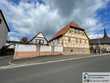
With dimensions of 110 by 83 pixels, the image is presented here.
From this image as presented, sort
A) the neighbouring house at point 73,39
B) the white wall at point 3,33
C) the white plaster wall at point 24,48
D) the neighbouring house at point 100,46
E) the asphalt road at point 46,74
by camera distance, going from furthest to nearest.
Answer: the neighbouring house at point 100,46 < the neighbouring house at point 73,39 < the white wall at point 3,33 < the white plaster wall at point 24,48 < the asphalt road at point 46,74

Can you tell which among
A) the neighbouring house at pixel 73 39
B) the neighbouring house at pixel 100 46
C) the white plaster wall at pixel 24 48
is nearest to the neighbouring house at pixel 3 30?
the white plaster wall at pixel 24 48

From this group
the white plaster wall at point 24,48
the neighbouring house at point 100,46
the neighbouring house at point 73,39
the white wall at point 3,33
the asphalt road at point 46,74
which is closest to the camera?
the asphalt road at point 46,74

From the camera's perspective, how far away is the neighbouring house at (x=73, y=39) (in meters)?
50.3

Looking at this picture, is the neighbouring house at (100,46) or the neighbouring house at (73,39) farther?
the neighbouring house at (100,46)

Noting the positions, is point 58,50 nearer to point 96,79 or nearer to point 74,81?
point 74,81

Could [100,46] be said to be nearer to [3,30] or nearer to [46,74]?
[3,30]

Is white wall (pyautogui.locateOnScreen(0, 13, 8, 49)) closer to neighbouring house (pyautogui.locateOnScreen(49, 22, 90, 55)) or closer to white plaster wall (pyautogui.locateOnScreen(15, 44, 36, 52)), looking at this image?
white plaster wall (pyautogui.locateOnScreen(15, 44, 36, 52))

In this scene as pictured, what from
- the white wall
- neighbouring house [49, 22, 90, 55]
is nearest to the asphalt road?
the white wall

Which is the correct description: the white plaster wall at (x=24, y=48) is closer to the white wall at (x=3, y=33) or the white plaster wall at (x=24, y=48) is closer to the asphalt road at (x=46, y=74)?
the white wall at (x=3, y=33)

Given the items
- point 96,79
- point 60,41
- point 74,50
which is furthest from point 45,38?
point 96,79

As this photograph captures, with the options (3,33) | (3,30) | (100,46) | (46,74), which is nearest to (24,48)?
(3,33)

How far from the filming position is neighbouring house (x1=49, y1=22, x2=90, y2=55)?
165 ft

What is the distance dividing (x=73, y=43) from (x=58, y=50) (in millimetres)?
12972

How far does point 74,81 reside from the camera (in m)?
8.76
